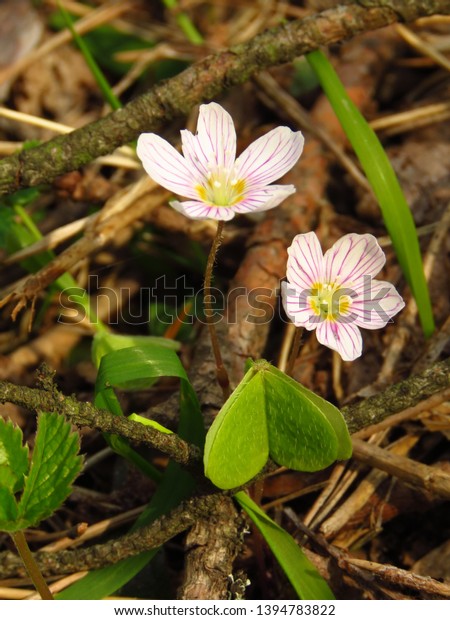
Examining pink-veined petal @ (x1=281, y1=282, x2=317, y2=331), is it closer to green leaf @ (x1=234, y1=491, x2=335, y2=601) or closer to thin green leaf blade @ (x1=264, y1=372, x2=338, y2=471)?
thin green leaf blade @ (x1=264, y1=372, x2=338, y2=471)

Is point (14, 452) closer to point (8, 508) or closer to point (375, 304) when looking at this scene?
point (8, 508)

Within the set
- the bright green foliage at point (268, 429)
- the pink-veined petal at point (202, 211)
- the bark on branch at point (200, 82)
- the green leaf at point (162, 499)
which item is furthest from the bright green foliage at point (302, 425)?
the bark on branch at point (200, 82)

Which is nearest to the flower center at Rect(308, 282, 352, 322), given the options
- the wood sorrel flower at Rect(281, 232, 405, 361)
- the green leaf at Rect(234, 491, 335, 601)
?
the wood sorrel flower at Rect(281, 232, 405, 361)

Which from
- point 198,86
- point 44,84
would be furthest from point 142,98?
point 44,84

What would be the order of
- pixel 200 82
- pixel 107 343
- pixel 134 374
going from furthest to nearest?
pixel 200 82 < pixel 107 343 < pixel 134 374

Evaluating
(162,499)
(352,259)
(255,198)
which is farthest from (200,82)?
(162,499)
